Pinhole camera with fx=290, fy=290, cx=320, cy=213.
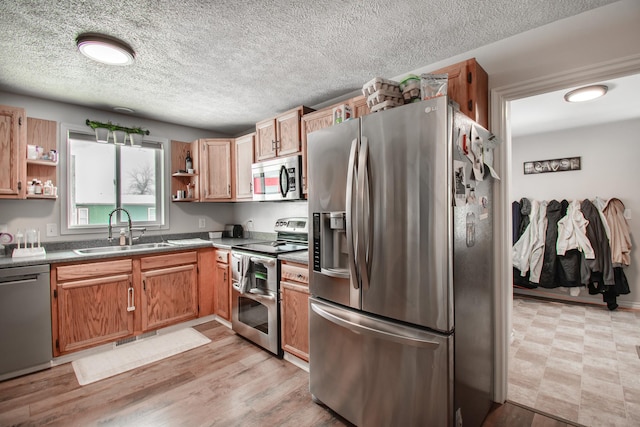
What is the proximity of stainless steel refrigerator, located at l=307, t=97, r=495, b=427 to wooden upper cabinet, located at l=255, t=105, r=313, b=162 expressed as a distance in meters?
1.07

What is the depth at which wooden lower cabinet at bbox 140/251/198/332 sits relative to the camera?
3.04 m

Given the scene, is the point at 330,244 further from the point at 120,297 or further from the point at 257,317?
the point at 120,297

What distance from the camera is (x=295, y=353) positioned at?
8.20 feet

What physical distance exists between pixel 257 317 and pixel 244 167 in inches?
71.0

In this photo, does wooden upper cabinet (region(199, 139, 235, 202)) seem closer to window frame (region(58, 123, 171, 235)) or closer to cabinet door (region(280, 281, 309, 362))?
window frame (region(58, 123, 171, 235))

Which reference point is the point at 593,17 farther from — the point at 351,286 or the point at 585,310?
the point at 585,310

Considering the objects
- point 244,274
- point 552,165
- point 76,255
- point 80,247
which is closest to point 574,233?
point 552,165

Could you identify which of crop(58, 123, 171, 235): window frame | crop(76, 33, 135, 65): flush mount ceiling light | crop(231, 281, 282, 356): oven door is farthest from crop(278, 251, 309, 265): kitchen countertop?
crop(58, 123, 171, 235): window frame

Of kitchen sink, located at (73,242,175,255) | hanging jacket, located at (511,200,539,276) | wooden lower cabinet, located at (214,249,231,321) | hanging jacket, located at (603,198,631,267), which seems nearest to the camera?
kitchen sink, located at (73,242,175,255)

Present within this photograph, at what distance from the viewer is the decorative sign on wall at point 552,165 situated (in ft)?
13.8

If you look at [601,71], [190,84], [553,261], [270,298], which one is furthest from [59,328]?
[553,261]

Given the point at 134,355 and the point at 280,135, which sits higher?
the point at 280,135

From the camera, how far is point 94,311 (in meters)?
2.73

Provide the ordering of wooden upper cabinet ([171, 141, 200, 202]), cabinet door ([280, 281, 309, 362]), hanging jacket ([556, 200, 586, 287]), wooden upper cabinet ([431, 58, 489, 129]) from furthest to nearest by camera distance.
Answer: hanging jacket ([556, 200, 586, 287]) → wooden upper cabinet ([171, 141, 200, 202]) → cabinet door ([280, 281, 309, 362]) → wooden upper cabinet ([431, 58, 489, 129])
